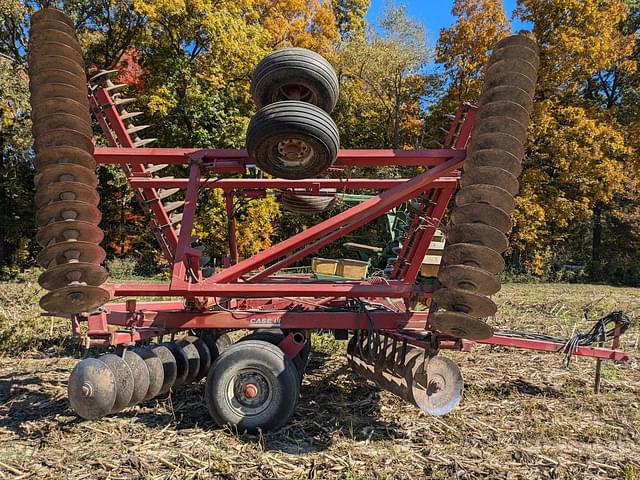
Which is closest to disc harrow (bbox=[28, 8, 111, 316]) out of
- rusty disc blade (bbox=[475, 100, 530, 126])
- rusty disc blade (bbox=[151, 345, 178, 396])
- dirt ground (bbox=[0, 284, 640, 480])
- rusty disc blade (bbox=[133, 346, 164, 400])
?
rusty disc blade (bbox=[133, 346, 164, 400])

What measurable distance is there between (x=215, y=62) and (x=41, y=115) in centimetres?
1742

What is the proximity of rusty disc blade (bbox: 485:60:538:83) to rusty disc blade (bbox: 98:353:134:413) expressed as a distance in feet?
11.8

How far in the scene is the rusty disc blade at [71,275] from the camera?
12.5 feet

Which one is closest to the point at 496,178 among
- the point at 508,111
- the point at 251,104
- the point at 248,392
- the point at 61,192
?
the point at 508,111

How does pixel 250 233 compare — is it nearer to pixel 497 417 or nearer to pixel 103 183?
pixel 103 183

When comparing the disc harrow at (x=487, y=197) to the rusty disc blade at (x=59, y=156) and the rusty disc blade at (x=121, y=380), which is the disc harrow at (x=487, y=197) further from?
the rusty disc blade at (x=59, y=156)

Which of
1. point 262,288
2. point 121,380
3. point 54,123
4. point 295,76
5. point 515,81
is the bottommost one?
point 121,380

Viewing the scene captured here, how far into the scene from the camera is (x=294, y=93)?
4.41 m

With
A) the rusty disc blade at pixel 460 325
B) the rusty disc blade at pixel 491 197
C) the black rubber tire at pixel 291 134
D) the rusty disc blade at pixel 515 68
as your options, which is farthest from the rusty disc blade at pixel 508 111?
the rusty disc blade at pixel 460 325

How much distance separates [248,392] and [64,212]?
193 cm

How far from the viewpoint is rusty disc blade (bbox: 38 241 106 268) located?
3.79 m

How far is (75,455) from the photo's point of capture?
3.58 meters

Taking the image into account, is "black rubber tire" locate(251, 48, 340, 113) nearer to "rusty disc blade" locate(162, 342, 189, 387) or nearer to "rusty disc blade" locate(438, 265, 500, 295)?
"rusty disc blade" locate(438, 265, 500, 295)

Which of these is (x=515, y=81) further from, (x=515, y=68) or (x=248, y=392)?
(x=248, y=392)
